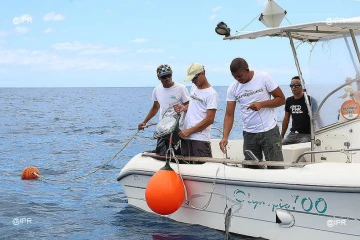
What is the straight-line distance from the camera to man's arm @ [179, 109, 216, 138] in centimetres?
637

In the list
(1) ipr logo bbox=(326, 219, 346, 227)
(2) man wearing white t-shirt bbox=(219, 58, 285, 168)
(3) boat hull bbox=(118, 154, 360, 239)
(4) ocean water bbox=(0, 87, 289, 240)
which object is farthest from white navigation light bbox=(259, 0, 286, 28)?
(1) ipr logo bbox=(326, 219, 346, 227)

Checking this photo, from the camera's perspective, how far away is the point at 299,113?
7566 mm

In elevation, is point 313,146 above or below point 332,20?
below

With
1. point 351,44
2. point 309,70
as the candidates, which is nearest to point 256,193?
point 309,70

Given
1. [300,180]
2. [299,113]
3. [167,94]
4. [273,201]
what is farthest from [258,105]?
[299,113]

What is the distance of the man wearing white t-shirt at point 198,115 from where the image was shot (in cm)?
634

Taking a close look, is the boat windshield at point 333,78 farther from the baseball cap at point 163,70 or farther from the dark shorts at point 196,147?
the baseball cap at point 163,70

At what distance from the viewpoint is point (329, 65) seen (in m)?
6.45

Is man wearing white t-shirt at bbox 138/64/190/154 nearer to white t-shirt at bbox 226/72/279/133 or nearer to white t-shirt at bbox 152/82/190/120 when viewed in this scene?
white t-shirt at bbox 152/82/190/120

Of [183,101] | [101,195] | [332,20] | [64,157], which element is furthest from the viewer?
[64,157]

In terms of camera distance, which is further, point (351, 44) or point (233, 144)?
point (233, 144)

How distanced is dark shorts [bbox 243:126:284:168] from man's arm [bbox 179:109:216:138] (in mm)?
449

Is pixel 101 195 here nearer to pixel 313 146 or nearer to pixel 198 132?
pixel 198 132

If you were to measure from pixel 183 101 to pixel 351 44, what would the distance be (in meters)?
2.29
